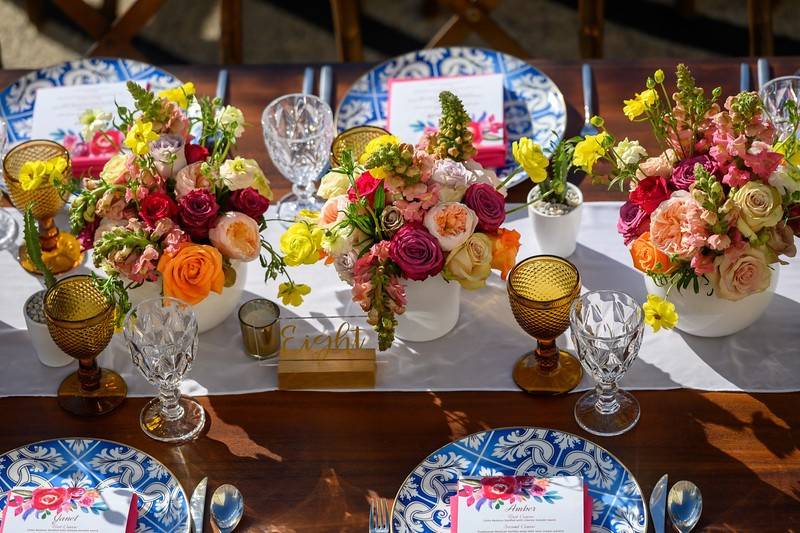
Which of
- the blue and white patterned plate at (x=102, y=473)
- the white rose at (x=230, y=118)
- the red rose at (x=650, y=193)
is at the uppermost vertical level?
the white rose at (x=230, y=118)

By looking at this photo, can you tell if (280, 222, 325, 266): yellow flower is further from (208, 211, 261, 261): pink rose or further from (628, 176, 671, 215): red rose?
(628, 176, 671, 215): red rose

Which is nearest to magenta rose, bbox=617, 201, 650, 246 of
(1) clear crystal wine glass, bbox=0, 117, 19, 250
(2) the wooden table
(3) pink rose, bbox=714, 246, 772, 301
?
(3) pink rose, bbox=714, 246, 772, 301

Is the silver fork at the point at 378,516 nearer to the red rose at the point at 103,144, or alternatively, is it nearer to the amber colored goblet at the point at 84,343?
the amber colored goblet at the point at 84,343

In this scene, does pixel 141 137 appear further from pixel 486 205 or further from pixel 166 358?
pixel 486 205

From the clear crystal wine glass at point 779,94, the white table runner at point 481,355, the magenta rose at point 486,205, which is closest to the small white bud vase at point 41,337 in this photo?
the white table runner at point 481,355

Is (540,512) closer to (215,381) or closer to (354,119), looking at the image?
(215,381)

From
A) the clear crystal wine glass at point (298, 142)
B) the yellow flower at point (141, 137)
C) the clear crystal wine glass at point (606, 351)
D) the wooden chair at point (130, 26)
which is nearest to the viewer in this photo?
the clear crystal wine glass at point (606, 351)

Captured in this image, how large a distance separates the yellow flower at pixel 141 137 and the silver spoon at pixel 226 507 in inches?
19.2

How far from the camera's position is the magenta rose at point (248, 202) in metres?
1.61

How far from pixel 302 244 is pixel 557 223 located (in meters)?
0.45

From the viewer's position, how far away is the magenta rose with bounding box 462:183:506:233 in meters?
1.53

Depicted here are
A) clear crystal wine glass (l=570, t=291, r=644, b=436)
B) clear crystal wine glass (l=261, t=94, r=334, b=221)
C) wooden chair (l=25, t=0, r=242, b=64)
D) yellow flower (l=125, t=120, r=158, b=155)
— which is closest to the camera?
clear crystal wine glass (l=570, t=291, r=644, b=436)

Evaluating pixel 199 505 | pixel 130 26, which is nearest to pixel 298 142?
pixel 199 505

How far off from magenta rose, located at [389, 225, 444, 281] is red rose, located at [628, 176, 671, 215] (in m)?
0.30
